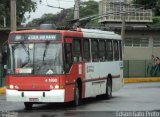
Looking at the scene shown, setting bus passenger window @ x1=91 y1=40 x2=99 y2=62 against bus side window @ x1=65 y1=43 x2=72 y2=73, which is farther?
bus passenger window @ x1=91 y1=40 x2=99 y2=62

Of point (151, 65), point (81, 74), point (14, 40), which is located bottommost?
point (151, 65)

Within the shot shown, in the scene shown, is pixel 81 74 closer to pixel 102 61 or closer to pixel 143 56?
pixel 102 61

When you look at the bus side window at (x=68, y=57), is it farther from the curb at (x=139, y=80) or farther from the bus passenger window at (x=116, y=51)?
the curb at (x=139, y=80)

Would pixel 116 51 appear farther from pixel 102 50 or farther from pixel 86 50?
pixel 86 50

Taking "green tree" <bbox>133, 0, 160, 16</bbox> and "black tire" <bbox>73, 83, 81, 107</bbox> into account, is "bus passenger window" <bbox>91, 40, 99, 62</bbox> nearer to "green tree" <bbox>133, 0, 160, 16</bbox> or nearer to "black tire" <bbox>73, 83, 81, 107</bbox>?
"black tire" <bbox>73, 83, 81, 107</bbox>

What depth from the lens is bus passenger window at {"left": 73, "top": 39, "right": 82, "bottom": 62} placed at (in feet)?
67.2

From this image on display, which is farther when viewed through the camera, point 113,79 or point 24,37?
point 113,79

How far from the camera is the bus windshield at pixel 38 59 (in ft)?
63.4

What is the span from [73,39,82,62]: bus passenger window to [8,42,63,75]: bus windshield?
3.64 ft

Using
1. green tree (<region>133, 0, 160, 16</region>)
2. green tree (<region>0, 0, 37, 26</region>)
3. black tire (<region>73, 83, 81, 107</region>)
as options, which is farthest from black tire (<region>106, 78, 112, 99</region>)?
green tree (<region>0, 0, 37, 26</region>)

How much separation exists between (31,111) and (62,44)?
248cm

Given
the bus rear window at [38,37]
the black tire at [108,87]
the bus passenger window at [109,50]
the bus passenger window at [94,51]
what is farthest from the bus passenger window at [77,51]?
the black tire at [108,87]

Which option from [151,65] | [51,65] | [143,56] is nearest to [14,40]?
[51,65]

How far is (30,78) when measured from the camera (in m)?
19.3
